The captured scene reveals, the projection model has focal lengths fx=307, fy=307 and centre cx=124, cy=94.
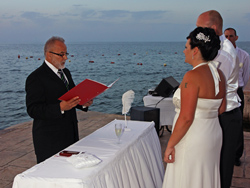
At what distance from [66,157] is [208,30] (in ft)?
4.87

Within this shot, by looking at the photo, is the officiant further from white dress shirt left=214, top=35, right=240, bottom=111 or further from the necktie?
white dress shirt left=214, top=35, right=240, bottom=111

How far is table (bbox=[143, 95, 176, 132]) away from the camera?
598cm

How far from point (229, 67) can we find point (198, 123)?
0.84 m

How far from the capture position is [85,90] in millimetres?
2686

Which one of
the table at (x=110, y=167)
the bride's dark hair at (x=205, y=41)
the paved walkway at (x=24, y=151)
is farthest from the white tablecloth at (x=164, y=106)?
the bride's dark hair at (x=205, y=41)

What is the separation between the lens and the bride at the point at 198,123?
2.23 meters

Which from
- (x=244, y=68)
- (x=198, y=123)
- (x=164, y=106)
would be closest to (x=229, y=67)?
(x=198, y=123)

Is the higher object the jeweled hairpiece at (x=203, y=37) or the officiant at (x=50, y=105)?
the jeweled hairpiece at (x=203, y=37)

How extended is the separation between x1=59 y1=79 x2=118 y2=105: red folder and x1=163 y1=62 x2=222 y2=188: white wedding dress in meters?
0.71

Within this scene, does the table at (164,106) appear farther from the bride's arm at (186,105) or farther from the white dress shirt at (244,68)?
the bride's arm at (186,105)

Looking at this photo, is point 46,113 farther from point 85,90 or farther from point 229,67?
point 229,67

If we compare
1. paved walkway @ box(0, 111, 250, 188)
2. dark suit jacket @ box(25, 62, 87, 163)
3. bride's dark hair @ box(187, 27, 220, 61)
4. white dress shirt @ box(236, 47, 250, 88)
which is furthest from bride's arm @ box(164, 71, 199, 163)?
white dress shirt @ box(236, 47, 250, 88)

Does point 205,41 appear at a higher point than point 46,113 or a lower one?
higher

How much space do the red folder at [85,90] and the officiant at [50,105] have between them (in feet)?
0.26
